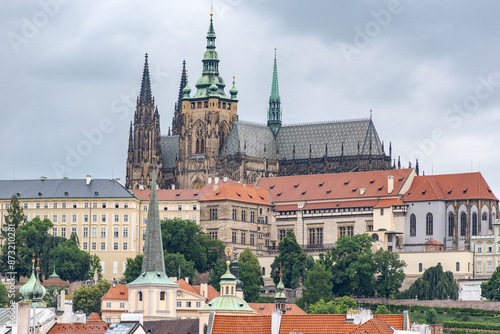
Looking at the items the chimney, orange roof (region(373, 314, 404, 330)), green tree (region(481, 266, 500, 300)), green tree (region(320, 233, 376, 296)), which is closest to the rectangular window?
the chimney

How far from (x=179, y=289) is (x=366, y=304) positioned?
21.6m

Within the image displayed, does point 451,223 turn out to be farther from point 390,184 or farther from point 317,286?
point 317,286

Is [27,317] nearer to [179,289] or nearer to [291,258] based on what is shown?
[179,289]

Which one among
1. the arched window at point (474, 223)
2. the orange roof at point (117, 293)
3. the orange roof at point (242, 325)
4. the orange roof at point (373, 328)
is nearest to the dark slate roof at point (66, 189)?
the orange roof at point (117, 293)

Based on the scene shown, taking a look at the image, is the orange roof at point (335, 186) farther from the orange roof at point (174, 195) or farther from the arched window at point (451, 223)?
the orange roof at point (174, 195)

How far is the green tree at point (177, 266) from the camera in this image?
561ft

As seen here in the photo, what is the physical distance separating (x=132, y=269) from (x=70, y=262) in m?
9.79

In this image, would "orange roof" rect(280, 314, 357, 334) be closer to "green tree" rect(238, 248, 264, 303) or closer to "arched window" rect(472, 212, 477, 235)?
"green tree" rect(238, 248, 264, 303)

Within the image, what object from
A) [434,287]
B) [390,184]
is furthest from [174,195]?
[434,287]

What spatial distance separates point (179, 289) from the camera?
505 ft

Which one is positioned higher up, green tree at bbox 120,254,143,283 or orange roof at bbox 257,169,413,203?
orange roof at bbox 257,169,413,203

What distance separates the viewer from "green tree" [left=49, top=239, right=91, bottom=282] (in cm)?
17750

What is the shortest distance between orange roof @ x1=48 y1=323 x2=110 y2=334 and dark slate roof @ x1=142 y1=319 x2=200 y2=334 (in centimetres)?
1753

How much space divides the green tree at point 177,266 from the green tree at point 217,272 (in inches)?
93.4
